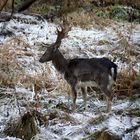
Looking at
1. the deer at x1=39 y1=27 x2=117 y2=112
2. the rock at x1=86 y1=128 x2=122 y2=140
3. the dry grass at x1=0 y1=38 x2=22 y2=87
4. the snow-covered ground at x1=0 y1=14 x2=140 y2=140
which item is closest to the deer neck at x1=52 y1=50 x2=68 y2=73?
the deer at x1=39 y1=27 x2=117 y2=112

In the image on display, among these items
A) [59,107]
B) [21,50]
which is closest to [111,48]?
[21,50]

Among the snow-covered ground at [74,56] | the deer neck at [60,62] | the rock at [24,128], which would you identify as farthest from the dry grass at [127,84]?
the rock at [24,128]

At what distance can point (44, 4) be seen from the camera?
15180mm

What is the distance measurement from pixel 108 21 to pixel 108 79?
5.99 meters

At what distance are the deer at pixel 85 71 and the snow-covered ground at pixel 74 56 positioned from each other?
322mm

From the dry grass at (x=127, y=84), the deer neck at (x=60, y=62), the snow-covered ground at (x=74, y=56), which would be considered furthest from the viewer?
the dry grass at (x=127, y=84)

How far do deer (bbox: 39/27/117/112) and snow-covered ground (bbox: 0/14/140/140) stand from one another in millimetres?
322

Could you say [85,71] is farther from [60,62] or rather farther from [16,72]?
[16,72]

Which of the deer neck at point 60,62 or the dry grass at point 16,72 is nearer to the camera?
the deer neck at point 60,62

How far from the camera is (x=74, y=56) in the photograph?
426 inches

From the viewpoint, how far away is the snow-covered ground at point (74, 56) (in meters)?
6.96

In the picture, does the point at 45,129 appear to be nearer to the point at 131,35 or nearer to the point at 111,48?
the point at 111,48

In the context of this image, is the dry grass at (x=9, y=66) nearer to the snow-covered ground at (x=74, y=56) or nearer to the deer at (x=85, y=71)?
the snow-covered ground at (x=74, y=56)

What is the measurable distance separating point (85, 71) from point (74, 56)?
3174 mm
